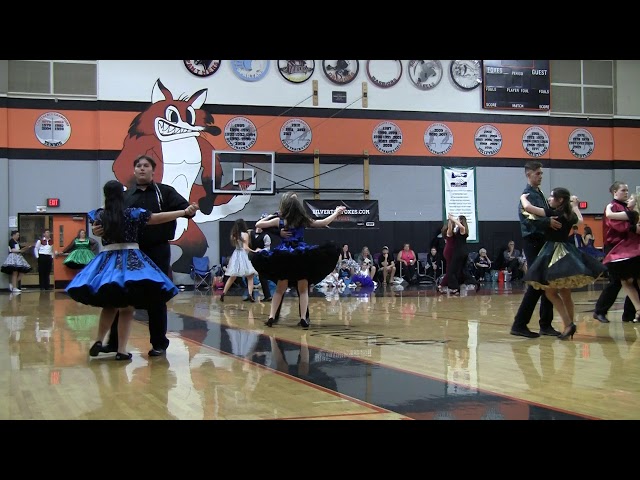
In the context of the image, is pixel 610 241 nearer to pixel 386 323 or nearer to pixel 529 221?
pixel 529 221

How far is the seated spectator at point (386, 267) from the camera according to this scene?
73.6 ft

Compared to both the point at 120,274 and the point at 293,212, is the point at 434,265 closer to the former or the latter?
the point at 293,212

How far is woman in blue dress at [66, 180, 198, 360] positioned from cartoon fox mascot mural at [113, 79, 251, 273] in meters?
16.4

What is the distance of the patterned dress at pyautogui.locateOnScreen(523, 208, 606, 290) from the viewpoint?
7.12 m

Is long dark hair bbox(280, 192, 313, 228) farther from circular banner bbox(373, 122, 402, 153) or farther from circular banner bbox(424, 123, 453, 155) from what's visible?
circular banner bbox(424, 123, 453, 155)

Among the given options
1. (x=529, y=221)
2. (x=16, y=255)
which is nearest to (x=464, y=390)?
(x=529, y=221)

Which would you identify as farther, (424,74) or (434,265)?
(424,74)

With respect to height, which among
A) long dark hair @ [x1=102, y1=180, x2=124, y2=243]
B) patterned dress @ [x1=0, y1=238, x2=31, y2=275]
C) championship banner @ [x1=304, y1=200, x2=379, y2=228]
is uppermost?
championship banner @ [x1=304, y1=200, x2=379, y2=228]

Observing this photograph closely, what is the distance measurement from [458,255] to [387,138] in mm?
9353

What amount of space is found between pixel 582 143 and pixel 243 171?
12.9 m

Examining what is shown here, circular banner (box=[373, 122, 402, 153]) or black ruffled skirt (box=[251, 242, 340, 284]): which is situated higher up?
circular banner (box=[373, 122, 402, 153])

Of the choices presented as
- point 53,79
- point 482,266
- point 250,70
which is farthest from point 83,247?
point 482,266

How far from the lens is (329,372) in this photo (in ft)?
17.8

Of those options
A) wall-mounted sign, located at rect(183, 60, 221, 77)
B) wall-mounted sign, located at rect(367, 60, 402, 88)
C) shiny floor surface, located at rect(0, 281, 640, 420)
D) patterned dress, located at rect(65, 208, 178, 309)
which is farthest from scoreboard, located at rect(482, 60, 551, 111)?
patterned dress, located at rect(65, 208, 178, 309)
